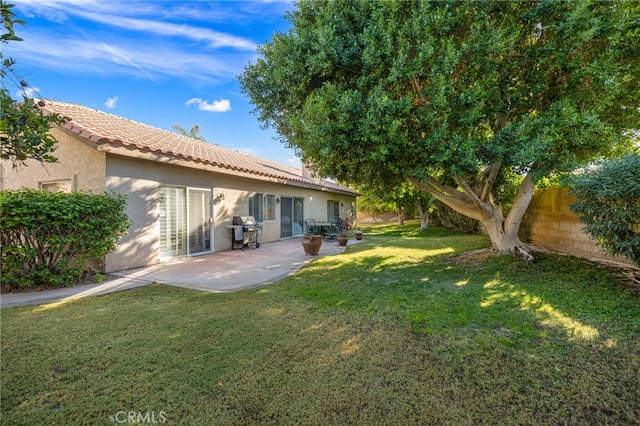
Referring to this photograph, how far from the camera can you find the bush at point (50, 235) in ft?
17.6

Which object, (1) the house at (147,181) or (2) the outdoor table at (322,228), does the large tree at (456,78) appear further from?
(2) the outdoor table at (322,228)

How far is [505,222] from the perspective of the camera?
8.08 m

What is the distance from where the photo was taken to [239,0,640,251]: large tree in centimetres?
541

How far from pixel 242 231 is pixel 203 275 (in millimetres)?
4120

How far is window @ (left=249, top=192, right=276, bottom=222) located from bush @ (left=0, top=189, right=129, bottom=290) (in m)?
6.41

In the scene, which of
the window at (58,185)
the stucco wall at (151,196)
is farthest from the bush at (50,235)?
the window at (58,185)

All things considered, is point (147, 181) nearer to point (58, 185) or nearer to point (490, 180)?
point (58, 185)

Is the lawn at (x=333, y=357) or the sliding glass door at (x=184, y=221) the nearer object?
the lawn at (x=333, y=357)

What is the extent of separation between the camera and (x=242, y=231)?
1114 centimetres

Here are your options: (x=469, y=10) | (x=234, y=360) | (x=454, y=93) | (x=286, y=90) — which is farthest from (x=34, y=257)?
(x=469, y=10)

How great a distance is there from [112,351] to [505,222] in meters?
9.17

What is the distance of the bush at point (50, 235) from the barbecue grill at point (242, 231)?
481 centimetres

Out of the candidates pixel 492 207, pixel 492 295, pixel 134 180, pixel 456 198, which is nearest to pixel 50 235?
pixel 134 180

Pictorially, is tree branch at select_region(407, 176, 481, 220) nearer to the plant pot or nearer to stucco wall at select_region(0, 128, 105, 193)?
the plant pot
